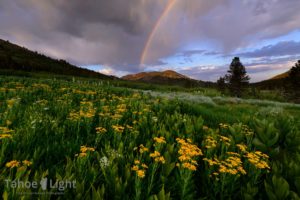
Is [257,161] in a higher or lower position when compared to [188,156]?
lower

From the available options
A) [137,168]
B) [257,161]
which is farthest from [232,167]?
[137,168]

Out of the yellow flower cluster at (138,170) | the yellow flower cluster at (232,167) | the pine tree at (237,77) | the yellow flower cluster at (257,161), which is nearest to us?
the yellow flower cluster at (138,170)

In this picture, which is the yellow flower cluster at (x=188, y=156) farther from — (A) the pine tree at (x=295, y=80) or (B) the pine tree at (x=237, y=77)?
(A) the pine tree at (x=295, y=80)

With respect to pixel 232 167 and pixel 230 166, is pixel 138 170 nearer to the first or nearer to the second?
pixel 230 166

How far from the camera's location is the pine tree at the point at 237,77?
52.8 metres

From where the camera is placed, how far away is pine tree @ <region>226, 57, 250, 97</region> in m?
52.8

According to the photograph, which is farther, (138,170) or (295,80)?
(295,80)

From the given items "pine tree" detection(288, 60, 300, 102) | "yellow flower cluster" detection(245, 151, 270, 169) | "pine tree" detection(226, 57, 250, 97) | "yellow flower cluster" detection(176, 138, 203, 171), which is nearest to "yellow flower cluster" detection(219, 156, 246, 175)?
"yellow flower cluster" detection(245, 151, 270, 169)

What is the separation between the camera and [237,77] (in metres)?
53.3

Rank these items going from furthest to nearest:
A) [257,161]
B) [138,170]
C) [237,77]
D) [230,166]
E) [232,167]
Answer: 1. [237,77]
2. [257,161]
3. [232,167]
4. [230,166]
5. [138,170]

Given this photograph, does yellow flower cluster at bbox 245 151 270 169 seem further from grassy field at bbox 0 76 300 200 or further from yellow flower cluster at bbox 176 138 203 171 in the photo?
yellow flower cluster at bbox 176 138 203 171

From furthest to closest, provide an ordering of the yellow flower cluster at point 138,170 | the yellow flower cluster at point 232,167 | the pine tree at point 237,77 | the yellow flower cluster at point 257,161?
the pine tree at point 237,77 < the yellow flower cluster at point 257,161 < the yellow flower cluster at point 232,167 < the yellow flower cluster at point 138,170

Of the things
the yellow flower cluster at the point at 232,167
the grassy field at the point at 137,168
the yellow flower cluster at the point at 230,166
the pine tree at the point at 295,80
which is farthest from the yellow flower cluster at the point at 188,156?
the pine tree at the point at 295,80

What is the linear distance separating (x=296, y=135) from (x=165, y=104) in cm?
351
